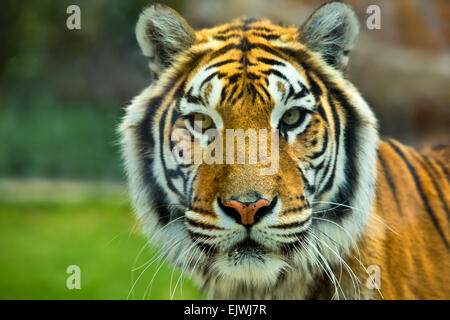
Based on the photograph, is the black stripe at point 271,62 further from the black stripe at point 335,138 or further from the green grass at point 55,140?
the green grass at point 55,140

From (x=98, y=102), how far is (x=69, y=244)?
0.71 metres

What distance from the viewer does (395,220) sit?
1.23 meters

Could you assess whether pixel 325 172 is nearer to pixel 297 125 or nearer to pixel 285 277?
pixel 297 125

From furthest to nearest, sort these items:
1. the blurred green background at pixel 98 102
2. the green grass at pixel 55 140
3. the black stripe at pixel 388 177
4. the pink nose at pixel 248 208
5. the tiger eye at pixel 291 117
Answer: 1. the green grass at pixel 55 140
2. the blurred green background at pixel 98 102
3. the black stripe at pixel 388 177
4. the tiger eye at pixel 291 117
5. the pink nose at pixel 248 208

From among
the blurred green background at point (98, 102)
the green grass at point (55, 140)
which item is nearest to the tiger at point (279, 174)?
the blurred green background at point (98, 102)

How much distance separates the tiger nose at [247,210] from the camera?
99 centimetres

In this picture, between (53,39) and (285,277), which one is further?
(53,39)

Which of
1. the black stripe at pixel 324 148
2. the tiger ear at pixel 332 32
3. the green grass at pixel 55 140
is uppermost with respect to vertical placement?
the tiger ear at pixel 332 32

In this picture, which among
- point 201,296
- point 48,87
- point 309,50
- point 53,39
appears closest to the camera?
point 309,50

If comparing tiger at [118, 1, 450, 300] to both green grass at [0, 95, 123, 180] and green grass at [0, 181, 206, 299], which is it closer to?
green grass at [0, 181, 206, 299]

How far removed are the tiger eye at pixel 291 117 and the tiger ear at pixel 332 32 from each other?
15cm

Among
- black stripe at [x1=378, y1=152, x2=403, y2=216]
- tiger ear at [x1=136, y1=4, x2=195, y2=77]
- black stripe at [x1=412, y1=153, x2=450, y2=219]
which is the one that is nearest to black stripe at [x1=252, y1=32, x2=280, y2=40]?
tiger ear at [x1=136, y1=4, x2=195, y2=77]
